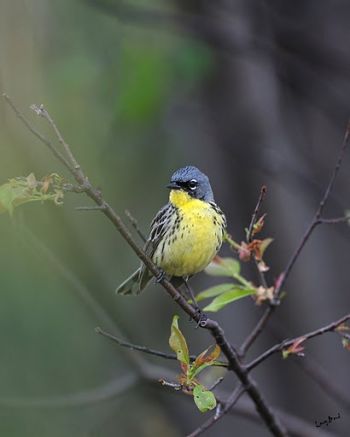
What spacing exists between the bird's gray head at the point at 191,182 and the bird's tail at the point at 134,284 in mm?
561

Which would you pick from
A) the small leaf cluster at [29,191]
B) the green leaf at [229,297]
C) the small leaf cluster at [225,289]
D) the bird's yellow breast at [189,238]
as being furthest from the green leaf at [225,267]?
the small leaf cluster at [29,191]

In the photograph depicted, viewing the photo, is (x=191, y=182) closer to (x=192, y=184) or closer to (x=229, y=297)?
(x=192, y=184)

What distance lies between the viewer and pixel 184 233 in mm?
4949

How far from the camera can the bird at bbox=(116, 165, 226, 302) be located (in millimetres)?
4883

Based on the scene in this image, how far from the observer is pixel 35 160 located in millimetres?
4941

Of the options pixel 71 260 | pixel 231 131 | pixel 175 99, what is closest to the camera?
pixel 71 260

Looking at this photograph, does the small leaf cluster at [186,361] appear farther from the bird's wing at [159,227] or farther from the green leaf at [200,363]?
the bird's wing at [159,227]

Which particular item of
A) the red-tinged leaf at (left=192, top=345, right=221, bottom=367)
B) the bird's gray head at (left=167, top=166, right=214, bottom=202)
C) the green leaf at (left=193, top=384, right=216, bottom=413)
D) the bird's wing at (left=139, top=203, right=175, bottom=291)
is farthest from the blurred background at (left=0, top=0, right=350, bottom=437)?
the green leaf at (left=193, top=384, right=216, bottom=413)

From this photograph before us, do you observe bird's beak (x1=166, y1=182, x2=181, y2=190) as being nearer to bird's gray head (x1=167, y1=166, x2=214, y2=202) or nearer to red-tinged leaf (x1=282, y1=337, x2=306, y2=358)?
bird's gray head (x1=167, y1=166, x2=214, y2=202)

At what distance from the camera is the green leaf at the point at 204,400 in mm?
3145

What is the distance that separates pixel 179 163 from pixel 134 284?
3.78 m

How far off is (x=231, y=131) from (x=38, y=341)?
2.77m

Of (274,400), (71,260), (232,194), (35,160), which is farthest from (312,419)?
(35,160)

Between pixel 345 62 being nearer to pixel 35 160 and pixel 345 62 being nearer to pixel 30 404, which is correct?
pixel 35 160
